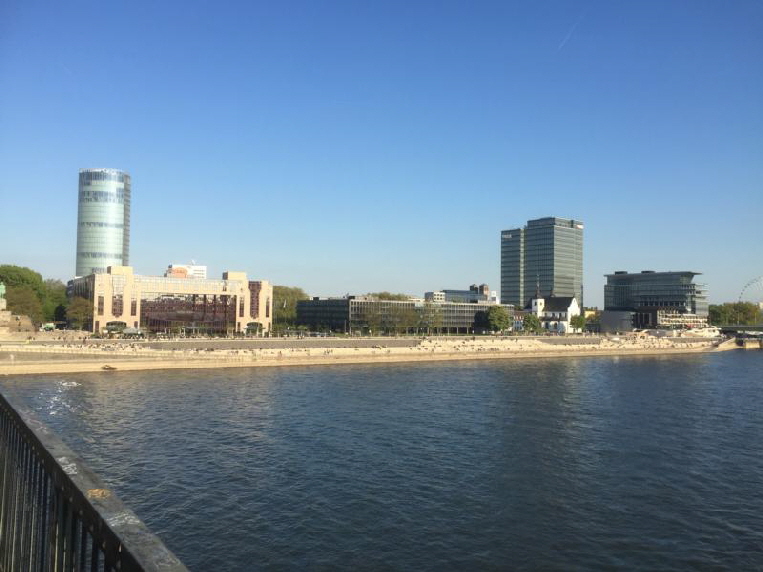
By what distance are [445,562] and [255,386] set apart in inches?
1784

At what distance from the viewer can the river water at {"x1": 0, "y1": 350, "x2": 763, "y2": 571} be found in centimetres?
2225

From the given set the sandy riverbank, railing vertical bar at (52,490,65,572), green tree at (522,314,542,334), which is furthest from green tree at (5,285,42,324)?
green tree at (522,314,542,334)

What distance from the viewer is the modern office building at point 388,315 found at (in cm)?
14112

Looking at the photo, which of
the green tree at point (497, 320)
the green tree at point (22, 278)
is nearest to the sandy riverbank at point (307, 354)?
the green tree at point (497, 320)

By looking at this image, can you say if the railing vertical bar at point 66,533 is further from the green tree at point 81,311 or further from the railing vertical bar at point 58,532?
the green tree at point 81,311

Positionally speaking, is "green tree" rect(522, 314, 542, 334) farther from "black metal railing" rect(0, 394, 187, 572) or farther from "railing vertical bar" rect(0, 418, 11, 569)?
"black metal railing" rect(0, 394, 187, 572)

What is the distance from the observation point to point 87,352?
243 feet

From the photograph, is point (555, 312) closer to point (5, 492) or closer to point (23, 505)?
point (5, 492)

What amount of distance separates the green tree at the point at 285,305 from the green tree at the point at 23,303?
48.9 metres

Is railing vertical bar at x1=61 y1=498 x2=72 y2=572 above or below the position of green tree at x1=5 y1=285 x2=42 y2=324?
below

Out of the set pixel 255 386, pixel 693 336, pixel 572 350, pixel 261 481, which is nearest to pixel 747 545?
pixel 261 481

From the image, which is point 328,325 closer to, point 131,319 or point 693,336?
point 131,319

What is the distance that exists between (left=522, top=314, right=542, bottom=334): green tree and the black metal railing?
163m

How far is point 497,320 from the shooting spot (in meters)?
148
